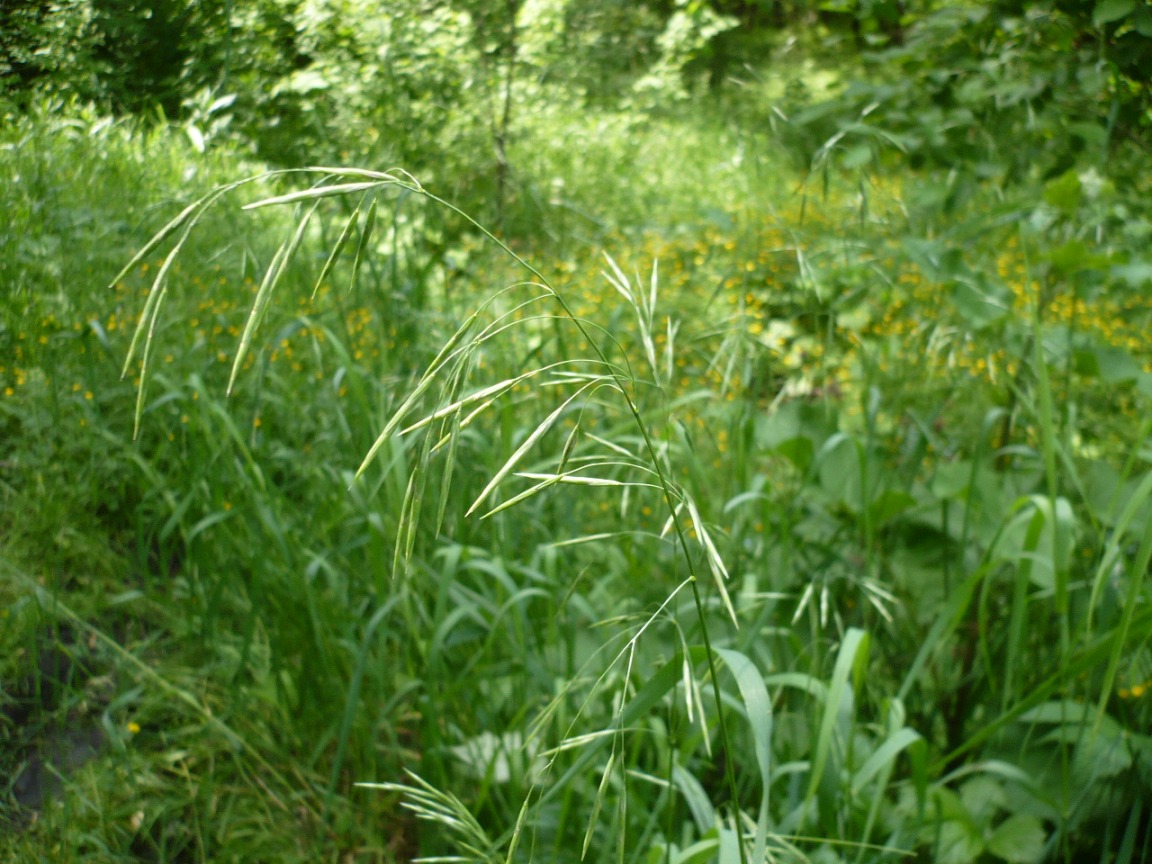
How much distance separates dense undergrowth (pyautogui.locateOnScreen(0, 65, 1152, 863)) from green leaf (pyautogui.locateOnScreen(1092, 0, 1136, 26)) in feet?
1.21

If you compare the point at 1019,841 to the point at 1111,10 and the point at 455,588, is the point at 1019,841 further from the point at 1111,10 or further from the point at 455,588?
the point at 1111,10

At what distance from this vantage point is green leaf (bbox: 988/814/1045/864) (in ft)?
4.37

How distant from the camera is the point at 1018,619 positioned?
4.34 feet

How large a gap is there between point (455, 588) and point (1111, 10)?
1.65 meters

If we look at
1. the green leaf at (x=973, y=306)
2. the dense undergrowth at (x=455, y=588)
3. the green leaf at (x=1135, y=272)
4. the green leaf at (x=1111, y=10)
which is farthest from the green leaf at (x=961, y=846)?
the green leaf at (x=1111, y=10)

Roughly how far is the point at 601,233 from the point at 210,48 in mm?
2255

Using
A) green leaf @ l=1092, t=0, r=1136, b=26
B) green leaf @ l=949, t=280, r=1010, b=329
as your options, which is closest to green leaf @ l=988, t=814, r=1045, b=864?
green leaf @ l=949, t=280, r=1010, b=329

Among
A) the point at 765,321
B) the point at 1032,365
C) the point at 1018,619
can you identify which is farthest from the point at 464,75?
the point at 765,321

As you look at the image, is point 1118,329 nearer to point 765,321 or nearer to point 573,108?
point 765,321

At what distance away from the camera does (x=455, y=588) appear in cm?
162

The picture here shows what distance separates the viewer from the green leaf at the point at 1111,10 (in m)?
1.76

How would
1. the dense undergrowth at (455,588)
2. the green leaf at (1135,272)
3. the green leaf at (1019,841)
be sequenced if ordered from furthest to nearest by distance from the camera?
1. the green leaf at (1135,272)
2. the green leaf at (1019,841)
3. the dense undergrowth at (455,588)

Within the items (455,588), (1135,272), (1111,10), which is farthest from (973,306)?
(455,588)

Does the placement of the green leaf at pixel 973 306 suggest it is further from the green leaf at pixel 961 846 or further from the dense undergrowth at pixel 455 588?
the green leaf at pixel 961 846
